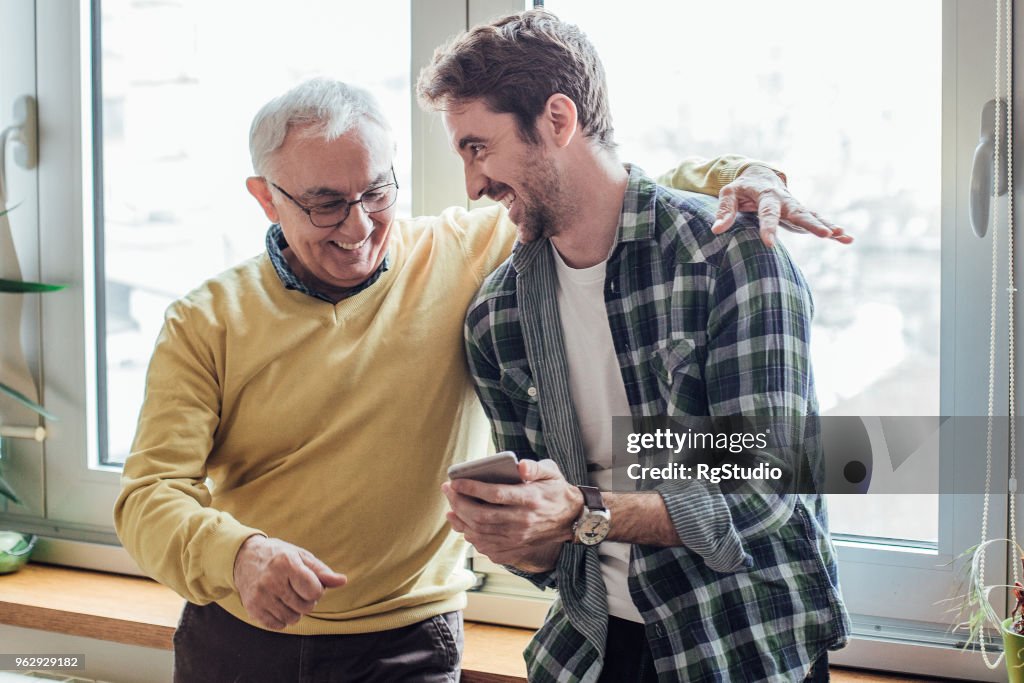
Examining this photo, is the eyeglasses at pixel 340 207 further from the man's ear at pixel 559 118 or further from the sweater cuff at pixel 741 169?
the sweater cuff at pixel 741 169

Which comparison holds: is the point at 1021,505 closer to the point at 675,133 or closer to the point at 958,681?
the point at 958,681

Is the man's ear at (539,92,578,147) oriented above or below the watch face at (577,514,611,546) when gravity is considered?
above

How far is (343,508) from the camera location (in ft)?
4.98

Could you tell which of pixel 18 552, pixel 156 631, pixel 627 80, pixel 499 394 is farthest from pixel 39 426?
pixel 627 80

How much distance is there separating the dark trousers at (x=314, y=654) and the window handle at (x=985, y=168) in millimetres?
1101

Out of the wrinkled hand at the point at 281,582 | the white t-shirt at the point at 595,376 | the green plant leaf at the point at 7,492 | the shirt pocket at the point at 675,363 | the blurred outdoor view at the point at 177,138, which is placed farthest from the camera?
the green plant leaf at the point at 7,492

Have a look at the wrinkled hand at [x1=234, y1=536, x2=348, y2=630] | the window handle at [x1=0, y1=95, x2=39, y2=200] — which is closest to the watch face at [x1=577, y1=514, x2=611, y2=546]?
the wrinkled hand at [x1=234, y1=536, x2=348, y2=630]

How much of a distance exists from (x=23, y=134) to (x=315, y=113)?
46.5 inches

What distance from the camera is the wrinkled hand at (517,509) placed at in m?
1.25

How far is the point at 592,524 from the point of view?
4.27 feet

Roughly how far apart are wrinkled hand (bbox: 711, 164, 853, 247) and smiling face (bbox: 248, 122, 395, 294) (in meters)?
0.55

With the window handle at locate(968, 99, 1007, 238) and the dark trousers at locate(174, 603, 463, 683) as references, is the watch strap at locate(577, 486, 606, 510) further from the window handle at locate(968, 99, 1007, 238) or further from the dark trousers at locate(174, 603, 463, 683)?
the window handle at locate(968, 99, 1007, 238)

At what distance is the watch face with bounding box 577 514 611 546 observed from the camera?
1.30 metres

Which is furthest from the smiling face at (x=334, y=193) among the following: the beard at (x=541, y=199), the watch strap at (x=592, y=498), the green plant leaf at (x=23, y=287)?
the green plant leaf at (x=23, y=287)
